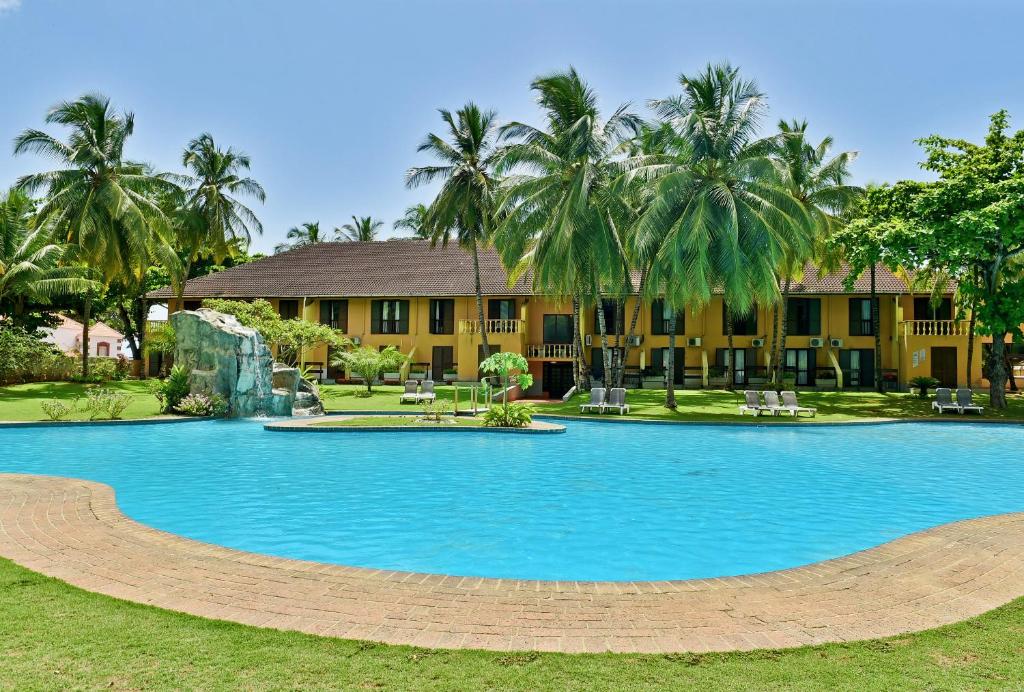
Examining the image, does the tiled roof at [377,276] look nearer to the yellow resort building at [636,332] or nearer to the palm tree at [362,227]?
the yellow resort building at [636,332]

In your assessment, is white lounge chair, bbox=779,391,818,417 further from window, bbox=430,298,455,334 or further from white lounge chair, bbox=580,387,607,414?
window, bbox=430,298,455,334

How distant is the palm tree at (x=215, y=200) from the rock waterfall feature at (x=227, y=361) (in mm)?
20379

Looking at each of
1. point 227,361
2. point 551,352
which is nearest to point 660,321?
point 551,352

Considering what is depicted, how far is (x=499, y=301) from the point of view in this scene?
115ft

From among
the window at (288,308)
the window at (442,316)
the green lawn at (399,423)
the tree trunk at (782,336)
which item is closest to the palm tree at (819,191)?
the tree trunk at (782,336)

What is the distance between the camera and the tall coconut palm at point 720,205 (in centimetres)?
2184

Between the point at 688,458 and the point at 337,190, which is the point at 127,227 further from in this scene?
the point at 688,458

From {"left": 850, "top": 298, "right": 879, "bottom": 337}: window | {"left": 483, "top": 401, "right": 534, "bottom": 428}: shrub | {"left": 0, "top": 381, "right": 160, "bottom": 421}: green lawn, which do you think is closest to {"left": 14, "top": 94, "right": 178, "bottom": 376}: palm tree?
{"left": 0, "top": 381, "right": 160, "bottom": 421}: green lawn

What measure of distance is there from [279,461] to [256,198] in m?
32.5

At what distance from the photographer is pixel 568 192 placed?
2338 cm

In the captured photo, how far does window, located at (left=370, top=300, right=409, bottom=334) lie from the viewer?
119 ft

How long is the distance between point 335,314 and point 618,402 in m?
19.9

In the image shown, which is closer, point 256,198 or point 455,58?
point 455,58

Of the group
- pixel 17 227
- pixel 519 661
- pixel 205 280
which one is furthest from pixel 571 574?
pixel 205 280
